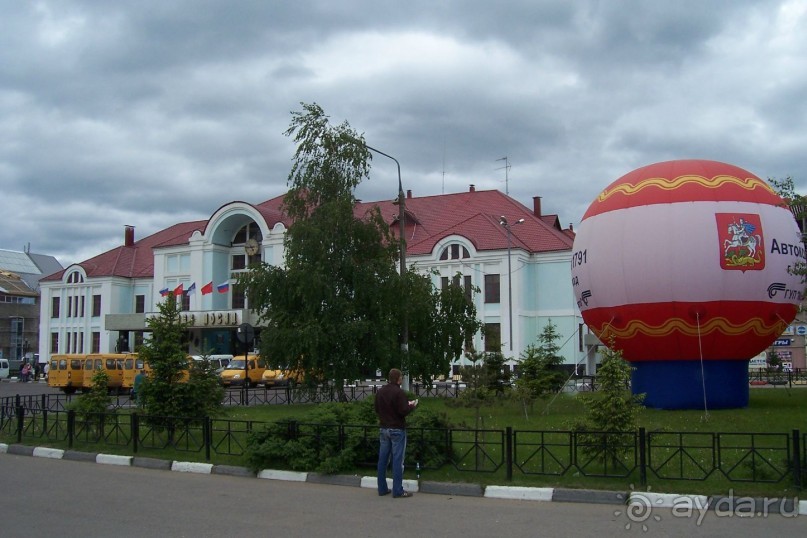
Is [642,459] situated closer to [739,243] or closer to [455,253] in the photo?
[739,243]

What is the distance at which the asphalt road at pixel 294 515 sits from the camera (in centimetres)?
844

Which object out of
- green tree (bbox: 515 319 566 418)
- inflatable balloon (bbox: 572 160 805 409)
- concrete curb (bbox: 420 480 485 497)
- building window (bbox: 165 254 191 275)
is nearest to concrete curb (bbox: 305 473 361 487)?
concrete curb (bbox: 420 480 485 497)

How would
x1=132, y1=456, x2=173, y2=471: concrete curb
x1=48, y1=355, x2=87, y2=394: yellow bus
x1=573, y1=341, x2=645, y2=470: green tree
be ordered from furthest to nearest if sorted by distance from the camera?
1. x1=48, y1=355, x2=87, y2=394: yellow bus
2. x1=132, y1=456, x2=173, y2=471: concrete curb
3. x1=573, y1=341, x2=645, y2=470: green tree

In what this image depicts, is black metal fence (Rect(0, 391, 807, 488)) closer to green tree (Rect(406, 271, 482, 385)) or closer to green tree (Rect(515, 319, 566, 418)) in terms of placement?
green tree (Rect(515, 319, 566, 418))

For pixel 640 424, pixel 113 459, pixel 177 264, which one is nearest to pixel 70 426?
pixel 113 459

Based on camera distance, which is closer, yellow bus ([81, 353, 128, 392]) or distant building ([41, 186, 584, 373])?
yellow bus ([81, 353, 128, 392])

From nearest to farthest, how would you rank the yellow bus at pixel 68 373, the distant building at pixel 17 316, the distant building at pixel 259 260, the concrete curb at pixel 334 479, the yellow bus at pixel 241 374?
the concrete curb at pixel 334 479 → the yellow bus at pixel 68 373 → the yellow bus at pixel 241 374 → the distant building at pixel 259 260 → the distant building at pixel 17 316

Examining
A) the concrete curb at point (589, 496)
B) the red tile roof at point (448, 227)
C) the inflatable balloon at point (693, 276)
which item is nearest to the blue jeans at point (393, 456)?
the concrete curb at point (589, 496)

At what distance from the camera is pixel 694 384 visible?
1867 cm

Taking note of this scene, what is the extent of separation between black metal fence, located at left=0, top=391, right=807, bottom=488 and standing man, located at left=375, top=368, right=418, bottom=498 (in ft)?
3.33

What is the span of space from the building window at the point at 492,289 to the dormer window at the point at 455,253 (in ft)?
6.47

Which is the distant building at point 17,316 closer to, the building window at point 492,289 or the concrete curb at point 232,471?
the building window at point 492,289

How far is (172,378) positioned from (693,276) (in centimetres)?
1166

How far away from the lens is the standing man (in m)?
10.5
